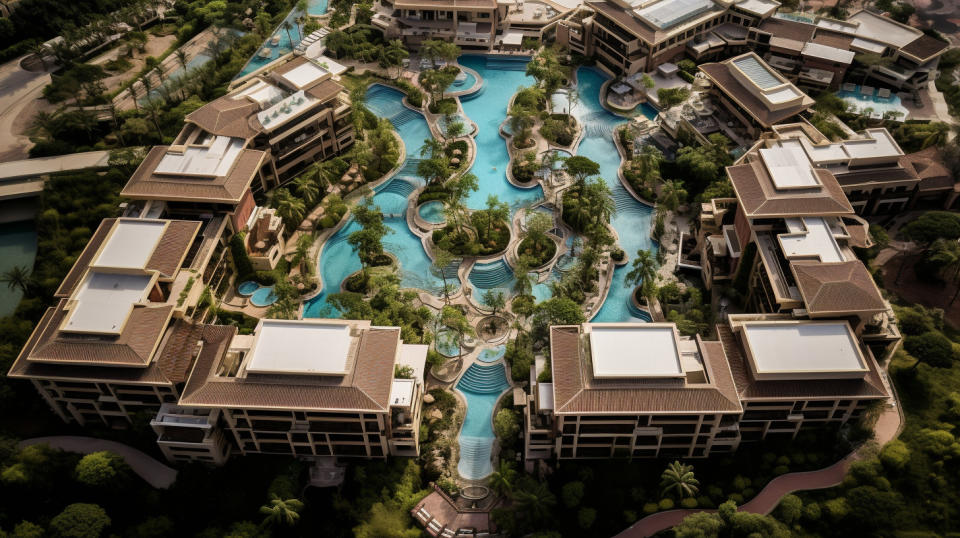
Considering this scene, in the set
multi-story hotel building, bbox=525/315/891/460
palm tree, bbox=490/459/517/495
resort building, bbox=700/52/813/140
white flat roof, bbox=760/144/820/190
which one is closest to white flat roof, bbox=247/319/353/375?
palm tree, bbox=490/459/517/495

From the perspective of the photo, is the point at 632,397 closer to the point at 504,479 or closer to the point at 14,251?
the point at 504,479

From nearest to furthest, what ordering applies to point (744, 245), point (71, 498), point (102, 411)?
point (71, 498)
point (102, 411)
point (744, 245)

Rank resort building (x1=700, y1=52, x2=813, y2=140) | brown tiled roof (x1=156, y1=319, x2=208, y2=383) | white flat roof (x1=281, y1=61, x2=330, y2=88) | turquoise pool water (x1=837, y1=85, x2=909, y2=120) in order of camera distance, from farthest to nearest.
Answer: turquoise pool water (x1=837, y1=85, x2=909, y2=120)
white flat roof (x1=281, y1=61, x2=330, y2=88)
resort building (x1=700, y1=52, x2=813, y2=140)
brown tiled roof (x1=156, y1=319, x2=208, y2=383)

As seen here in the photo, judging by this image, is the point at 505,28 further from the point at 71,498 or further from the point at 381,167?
the point at 71,498

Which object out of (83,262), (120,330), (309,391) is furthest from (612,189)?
(83,262)

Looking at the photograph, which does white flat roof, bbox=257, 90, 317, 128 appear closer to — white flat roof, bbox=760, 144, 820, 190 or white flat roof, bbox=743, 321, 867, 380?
white flat roof, bbox=760, 144, 820, 190

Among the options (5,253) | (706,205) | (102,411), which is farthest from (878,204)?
(5,253)

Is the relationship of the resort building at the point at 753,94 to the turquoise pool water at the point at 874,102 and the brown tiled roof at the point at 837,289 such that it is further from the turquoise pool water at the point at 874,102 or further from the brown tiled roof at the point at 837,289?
the brown tiled roof at the point at 837,289
